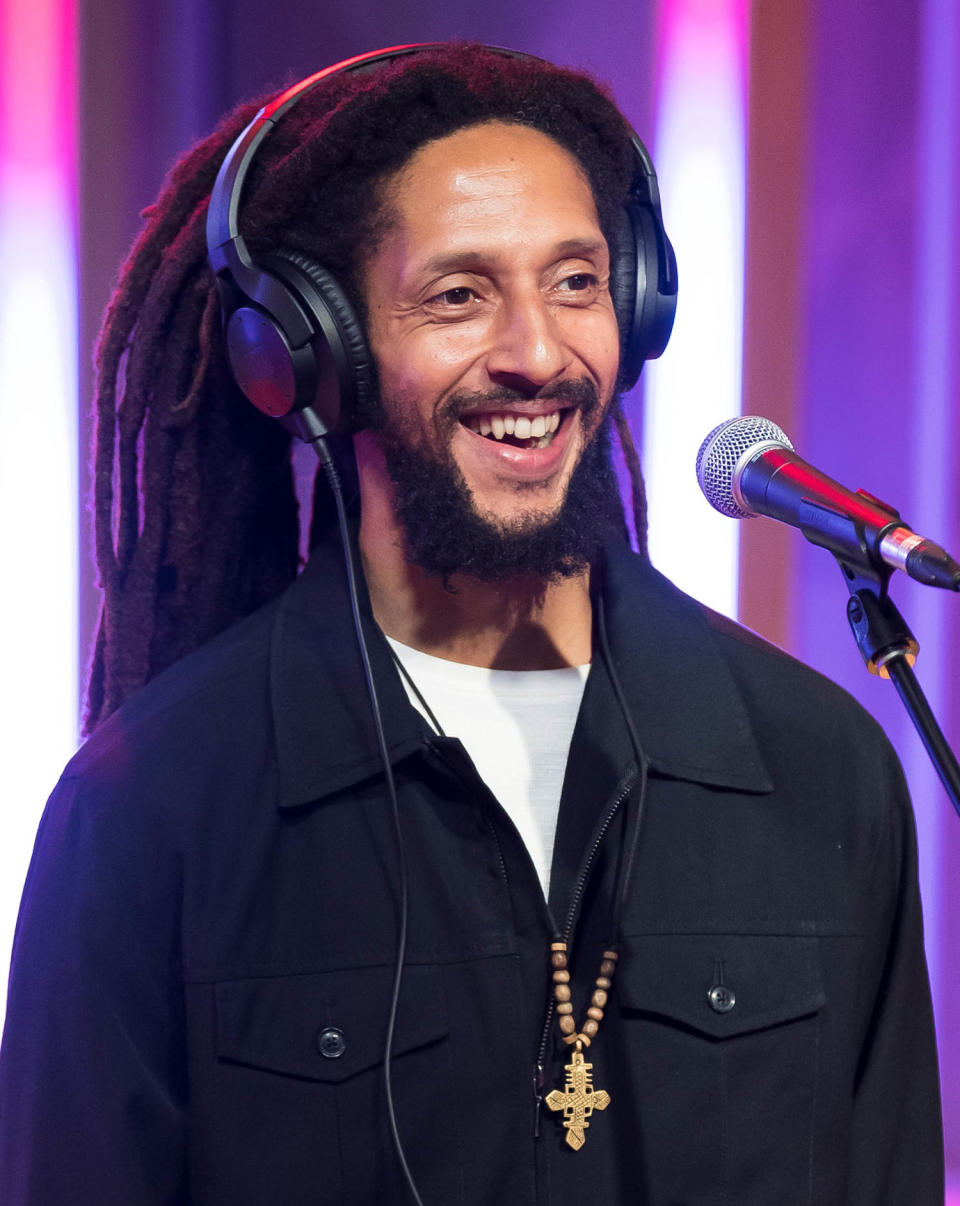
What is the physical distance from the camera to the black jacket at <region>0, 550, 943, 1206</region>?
130cm

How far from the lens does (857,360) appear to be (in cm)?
236

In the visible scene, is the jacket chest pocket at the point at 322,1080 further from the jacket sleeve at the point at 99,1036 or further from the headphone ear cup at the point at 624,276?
the headphone ear cup at the point at 624,276

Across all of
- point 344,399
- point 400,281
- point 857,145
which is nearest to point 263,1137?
point 344,399

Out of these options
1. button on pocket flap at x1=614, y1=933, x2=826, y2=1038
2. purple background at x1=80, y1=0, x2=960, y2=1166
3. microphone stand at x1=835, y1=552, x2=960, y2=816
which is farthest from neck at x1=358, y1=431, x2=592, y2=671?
purple background at x1=80, y1=0, x2=960, y2=1166

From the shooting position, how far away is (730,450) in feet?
3.62

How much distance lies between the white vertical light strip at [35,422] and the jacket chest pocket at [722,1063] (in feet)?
3.39

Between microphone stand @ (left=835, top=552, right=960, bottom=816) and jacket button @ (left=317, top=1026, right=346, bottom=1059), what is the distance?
0.66 meters

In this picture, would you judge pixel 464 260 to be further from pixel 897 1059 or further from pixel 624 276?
pixel 897 1059

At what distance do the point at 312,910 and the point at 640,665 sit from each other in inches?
18.1

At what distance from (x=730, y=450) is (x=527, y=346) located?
0.39 m

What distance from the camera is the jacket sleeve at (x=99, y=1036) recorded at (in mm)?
1314

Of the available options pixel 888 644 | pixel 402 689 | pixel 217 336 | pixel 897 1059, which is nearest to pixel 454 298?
pixel 217 336

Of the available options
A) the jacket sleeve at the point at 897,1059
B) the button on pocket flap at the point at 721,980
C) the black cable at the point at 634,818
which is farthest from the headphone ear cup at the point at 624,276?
the button on pocket flap at the point at 721,980

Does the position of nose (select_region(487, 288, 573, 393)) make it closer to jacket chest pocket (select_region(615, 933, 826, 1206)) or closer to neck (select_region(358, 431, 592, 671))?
neck (select_region(358, 431, 592, 671))
